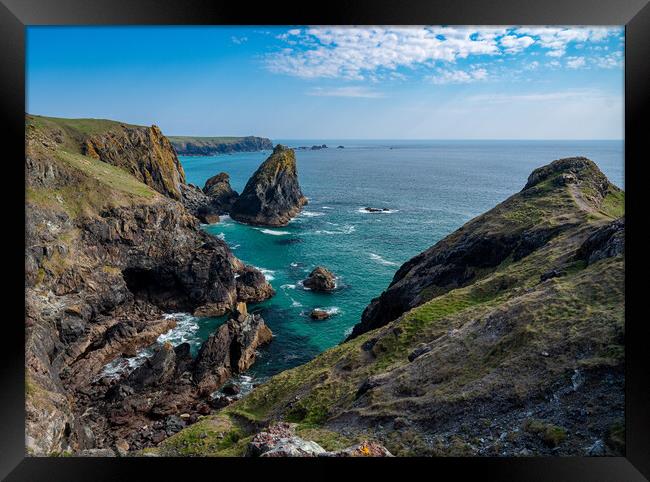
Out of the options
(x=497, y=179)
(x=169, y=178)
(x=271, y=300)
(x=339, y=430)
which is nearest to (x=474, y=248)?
(x=339, y=430)

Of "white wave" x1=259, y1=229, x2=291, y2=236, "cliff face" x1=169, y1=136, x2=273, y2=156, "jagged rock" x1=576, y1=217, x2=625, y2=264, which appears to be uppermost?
"cliff face" x1=169, y1=136, x2=273, y2=156

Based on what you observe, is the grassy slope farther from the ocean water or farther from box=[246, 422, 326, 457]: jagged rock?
box=[246, 422, 326, 457]: jagged rock

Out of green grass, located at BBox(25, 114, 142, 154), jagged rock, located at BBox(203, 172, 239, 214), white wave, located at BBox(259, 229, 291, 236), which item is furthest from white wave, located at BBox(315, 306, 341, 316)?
jagged rock, located at BBox(203, 172, 239, 214)

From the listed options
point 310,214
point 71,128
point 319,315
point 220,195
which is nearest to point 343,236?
point 310,214

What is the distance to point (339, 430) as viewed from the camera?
12.9 metres

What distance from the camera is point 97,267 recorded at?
35156 millimetres

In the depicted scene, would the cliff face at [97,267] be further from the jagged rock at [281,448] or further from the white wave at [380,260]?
the white wave at [380,260]

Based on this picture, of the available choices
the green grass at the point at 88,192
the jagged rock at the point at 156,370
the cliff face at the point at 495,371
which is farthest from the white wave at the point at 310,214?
the cliff face at the point at 495,371

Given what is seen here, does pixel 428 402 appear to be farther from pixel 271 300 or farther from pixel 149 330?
pixel 271 300

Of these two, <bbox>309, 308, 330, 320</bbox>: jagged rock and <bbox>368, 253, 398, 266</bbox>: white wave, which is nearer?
<bbox>309, 308, 330, 320</bbox>: jagged rock

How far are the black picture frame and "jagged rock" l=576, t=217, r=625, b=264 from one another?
6829mm

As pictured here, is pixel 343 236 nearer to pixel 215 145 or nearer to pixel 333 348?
pixel 333 348

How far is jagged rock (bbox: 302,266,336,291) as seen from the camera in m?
43.6

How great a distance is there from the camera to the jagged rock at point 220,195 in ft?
256
